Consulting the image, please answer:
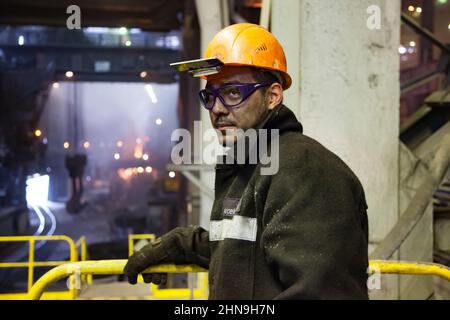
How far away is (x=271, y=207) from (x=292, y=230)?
12cm

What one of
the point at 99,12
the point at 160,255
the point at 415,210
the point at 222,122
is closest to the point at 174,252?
the point at 160,255

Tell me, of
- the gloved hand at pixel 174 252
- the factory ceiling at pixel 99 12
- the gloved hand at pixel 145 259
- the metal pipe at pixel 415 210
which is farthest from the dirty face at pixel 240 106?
the factory ceiling at pixel 99 12

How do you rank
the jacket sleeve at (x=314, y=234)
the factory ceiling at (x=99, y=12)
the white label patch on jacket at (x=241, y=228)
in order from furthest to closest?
the factory ceiling at (x=99, y=12)
the white label patch on jacket at (x=241, y=228)
the jacket sleeve at (x=314, y=234)

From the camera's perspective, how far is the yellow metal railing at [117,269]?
220cm

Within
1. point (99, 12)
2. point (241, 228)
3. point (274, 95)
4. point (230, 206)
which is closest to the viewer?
point (241, 228)

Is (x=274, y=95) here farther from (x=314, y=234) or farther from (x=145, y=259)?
(x=145, y=259)

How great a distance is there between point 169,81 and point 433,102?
20.2 metres

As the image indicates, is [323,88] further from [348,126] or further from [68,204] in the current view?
[68,204]

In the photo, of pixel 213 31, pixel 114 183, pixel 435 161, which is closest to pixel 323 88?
pixel 435 161

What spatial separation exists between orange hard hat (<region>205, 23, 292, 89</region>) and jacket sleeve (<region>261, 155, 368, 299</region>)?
557mm

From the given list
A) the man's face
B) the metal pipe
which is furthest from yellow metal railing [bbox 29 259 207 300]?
the metal pipe

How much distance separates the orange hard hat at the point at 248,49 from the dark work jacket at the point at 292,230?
24 centimetres

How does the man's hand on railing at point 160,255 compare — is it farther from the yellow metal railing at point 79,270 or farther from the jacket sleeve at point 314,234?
the jacket sleeve at point 314,234

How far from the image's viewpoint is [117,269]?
2244 millimetres
